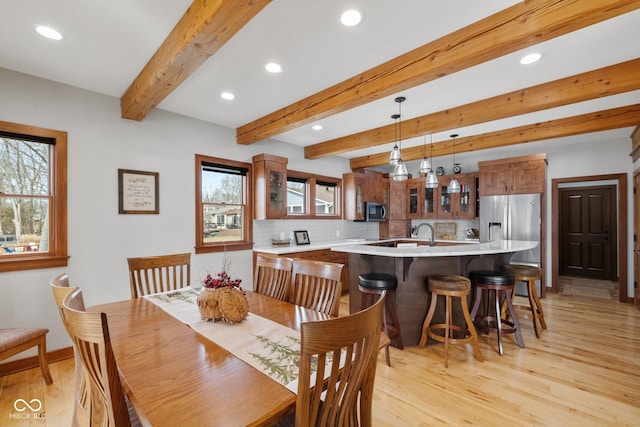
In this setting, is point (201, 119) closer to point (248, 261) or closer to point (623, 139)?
point (248, 261)

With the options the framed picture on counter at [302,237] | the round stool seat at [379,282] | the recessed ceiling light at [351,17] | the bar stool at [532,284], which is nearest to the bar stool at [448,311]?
the round stool seat at [379,282]

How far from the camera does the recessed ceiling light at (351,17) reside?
1.76 meters

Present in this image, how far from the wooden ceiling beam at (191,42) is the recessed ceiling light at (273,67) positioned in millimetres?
581

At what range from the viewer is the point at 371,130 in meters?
4.26

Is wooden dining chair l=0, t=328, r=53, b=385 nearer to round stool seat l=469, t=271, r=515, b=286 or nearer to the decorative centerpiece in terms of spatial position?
the decorative centerpiece

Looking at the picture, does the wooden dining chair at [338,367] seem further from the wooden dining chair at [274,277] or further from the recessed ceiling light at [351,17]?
the recessed ceiling light at [351,17]

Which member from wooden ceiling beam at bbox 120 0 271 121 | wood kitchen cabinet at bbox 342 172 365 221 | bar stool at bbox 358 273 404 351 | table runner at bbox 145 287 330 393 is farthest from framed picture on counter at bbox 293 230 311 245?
table runner at bbox 145 287 330 393

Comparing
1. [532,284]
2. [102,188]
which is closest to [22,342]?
[102,188]

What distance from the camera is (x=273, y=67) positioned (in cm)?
242

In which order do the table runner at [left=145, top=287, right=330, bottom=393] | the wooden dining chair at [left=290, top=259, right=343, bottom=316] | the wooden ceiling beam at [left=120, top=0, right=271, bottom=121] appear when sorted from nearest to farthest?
1. the table runner at [left=145, top=287, right=330, bottom=393]
2. the wooden ceiling beam at [left=120, top=0, right=271, bottom=121]
3. the wooden dining chair at [left=290, top=259, right=343, bottom=316]

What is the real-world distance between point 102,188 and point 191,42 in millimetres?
2053

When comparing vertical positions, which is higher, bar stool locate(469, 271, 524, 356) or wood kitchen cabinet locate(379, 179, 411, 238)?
wood kitchen cabinet locate(379, 179, 411, 238)

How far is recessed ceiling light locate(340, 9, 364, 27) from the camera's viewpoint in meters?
1.76

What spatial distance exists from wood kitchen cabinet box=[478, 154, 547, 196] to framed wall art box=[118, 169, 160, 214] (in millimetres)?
5367
